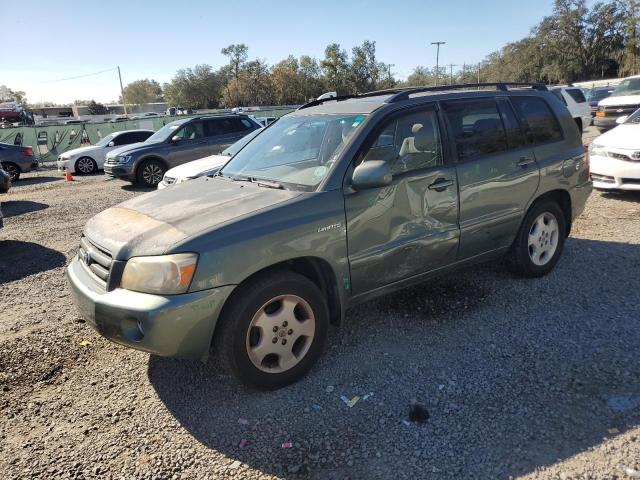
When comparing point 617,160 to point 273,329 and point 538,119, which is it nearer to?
point 538,119

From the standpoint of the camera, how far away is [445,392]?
301 centimetres

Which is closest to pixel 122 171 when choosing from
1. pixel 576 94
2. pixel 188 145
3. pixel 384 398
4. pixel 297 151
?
pixel 188 145

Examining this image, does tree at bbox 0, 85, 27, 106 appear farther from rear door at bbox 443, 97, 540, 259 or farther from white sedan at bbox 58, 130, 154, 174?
rear door at bbox 443, 97, 540, 259

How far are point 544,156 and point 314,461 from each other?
349cm

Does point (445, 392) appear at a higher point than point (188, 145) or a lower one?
lower

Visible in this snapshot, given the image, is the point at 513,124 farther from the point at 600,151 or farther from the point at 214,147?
the point at 214,147

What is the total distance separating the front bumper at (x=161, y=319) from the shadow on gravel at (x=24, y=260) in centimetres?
337

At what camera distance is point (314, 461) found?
2.53 metres

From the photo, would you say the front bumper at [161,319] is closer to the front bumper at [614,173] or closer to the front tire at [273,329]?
the front tire at [273,329]

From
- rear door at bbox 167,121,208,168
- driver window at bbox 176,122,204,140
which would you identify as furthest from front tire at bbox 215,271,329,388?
driver window at bbox 176,122,204,140

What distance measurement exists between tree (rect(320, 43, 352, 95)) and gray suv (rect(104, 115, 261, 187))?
6185cm

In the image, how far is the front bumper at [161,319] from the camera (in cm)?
264

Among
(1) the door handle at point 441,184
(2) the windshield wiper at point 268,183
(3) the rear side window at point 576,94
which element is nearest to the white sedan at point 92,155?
(2) the windshield wiper at point 268,183

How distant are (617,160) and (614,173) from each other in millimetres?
210
